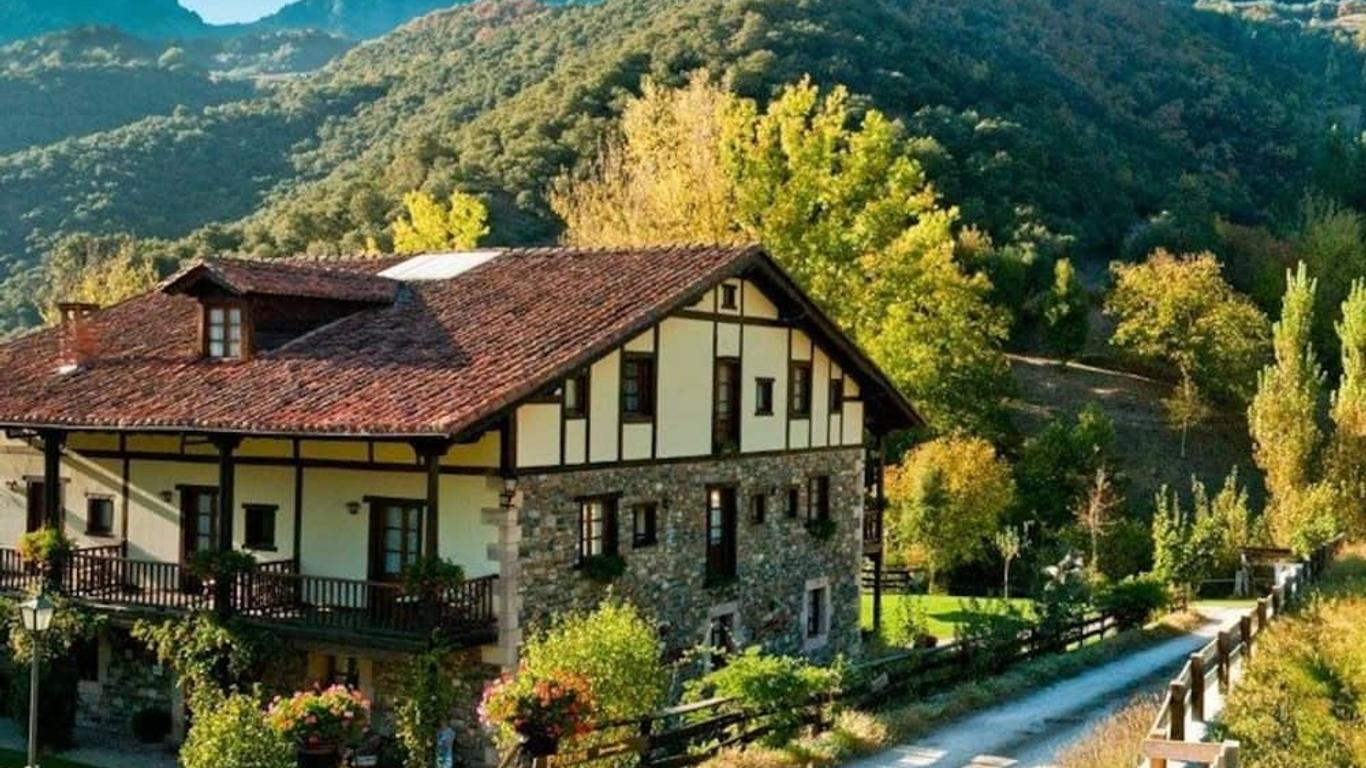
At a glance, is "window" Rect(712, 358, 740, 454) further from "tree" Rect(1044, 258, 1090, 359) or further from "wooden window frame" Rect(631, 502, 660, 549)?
"tree" Rect(1044, 258, 1090, 359)

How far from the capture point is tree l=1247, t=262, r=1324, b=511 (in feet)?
145

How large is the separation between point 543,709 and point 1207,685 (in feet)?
31.0

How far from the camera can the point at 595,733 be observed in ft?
59.7

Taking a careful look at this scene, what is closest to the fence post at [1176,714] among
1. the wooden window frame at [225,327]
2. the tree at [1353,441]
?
the wooden window frame at [225,327]

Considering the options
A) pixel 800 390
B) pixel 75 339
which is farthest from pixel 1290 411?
pixel 75 339

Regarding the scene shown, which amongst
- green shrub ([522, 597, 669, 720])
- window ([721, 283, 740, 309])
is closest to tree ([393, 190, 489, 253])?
window ([721, 283, 740, 309])

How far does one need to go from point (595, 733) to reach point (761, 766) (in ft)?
7.37

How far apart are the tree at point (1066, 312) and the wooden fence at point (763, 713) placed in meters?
37.2

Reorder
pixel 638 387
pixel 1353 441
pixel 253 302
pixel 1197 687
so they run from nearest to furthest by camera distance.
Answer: pixel 1197 687 → pixel 253 302 → pixel 638 387 → pixel 1353 441

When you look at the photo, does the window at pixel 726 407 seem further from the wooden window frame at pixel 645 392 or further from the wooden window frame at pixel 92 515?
the wooden window frame at pixel 92 515

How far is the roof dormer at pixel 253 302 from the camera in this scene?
24.2 meters

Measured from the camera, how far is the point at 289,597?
74.3ft

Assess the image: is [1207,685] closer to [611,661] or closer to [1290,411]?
[611,661]

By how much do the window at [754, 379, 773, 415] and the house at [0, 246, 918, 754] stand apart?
0.06m
